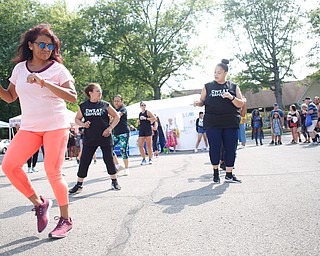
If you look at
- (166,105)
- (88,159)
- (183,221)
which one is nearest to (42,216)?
(183,221)

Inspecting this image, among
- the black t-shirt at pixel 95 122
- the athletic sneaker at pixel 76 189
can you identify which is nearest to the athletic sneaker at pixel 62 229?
the athletic sneaker at pixel 76 189

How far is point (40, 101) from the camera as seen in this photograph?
325 cm

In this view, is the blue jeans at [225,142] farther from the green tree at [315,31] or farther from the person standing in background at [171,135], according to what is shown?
the green tree at [315,31]

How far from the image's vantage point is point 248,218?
138 inches

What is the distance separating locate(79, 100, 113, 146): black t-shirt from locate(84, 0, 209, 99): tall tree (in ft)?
95.3

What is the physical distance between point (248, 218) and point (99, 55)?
34.2 m

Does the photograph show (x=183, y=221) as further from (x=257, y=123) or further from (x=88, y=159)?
(x=257, y=123)

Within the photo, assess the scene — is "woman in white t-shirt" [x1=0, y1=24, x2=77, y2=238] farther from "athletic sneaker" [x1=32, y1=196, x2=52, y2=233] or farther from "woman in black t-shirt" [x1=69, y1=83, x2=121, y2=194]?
"woman in black t-shirt" [x1=69, y1=83, x2=121, y2=194]

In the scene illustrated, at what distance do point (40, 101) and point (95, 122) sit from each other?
2.66 meters

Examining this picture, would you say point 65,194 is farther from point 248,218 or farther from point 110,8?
point 110,8

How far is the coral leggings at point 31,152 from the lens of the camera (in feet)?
10.7

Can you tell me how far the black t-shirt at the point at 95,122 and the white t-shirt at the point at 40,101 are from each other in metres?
2.56

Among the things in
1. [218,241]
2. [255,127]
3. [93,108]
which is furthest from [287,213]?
[255,127]

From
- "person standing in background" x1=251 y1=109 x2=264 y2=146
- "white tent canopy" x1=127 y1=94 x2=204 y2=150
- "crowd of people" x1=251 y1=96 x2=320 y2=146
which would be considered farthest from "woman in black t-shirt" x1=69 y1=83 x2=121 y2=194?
"person standing in background" x1=251 y1=109 x2=264 y2=146
